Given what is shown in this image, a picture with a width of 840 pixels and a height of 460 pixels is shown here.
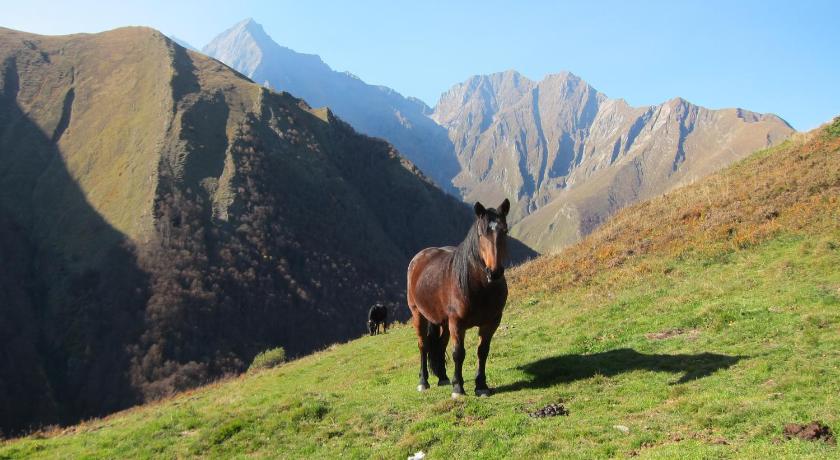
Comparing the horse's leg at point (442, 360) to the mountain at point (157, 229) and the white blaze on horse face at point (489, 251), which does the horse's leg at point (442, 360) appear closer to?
the white blaze on horse face at point (489, 251)

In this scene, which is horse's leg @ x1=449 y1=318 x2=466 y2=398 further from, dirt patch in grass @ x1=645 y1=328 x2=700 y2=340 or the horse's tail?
dirt patch in grass @ x1=645 y1=328 x2=700 y2=340

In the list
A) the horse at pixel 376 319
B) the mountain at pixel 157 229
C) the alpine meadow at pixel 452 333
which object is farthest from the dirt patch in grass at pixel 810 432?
the mountain at pixel 157 229

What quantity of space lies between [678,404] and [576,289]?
1283cm

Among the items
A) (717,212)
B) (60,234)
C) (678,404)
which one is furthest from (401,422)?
(60,234)

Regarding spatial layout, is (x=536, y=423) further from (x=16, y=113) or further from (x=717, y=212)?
(x=16, y=113)

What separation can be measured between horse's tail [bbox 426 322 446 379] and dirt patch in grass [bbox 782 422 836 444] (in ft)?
23.3

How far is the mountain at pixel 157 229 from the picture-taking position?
73.9 metres

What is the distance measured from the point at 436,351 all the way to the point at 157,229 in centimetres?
8764

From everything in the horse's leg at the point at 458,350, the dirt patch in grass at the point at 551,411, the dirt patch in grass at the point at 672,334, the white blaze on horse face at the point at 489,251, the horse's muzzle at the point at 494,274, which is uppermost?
the white blaze on horse face at the point at 489,251

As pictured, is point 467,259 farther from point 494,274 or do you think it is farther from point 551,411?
point 551,411

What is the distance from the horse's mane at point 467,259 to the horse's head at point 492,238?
35 centimetres

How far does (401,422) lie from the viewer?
9.70 metres

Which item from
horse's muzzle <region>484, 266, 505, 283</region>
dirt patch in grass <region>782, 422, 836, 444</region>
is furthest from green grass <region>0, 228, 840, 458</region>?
horse's muzzle <region>484, 266, 505, 283</region>

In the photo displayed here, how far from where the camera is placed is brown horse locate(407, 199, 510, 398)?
9211mm
